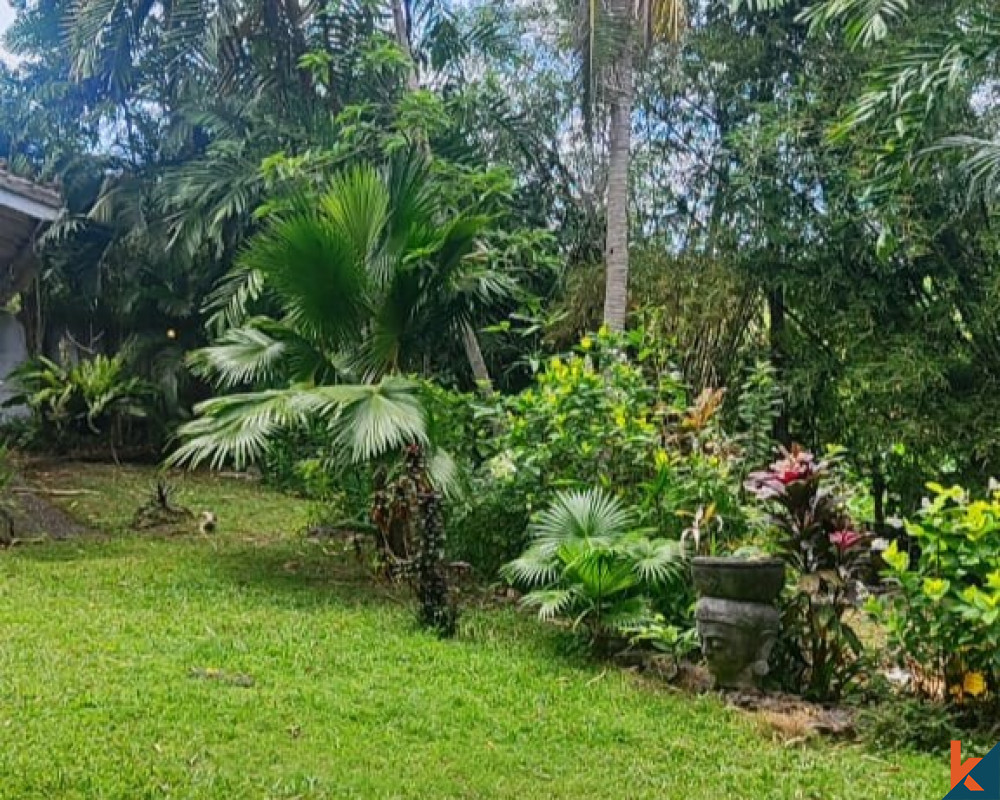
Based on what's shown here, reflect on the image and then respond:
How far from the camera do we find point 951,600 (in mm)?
3055

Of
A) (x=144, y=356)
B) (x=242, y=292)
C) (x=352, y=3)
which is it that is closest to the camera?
(x=242, y=292)

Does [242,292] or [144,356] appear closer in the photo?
[242,292]

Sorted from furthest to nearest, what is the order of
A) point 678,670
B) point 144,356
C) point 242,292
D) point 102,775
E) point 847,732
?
point 144,356, point 242,292, point 678,670, point 847,732, point 102,775

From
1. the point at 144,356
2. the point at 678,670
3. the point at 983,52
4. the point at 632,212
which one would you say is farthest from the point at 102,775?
the point at 144,356

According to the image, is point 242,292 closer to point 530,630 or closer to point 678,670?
point 530,630

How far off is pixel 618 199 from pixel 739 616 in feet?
13.8

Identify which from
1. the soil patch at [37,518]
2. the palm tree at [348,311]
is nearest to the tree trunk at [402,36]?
the palm tree at [348,311]

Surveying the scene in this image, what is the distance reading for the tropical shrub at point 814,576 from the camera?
139 inches

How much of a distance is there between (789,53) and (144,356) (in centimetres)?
789

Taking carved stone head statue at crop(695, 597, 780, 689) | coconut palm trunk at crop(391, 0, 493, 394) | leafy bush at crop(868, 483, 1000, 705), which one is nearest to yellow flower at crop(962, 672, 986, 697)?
leafy bush at crop(868, 483, 1000, 705)

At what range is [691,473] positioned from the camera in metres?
4.52

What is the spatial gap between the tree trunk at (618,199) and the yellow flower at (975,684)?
395cm

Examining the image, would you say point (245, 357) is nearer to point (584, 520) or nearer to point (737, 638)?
point (584, 520)

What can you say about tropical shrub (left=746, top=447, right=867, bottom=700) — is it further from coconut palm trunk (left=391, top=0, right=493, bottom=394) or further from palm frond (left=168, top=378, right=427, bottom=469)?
coconut palm trunk (left=391, top=0, right=493, bottom=394)
